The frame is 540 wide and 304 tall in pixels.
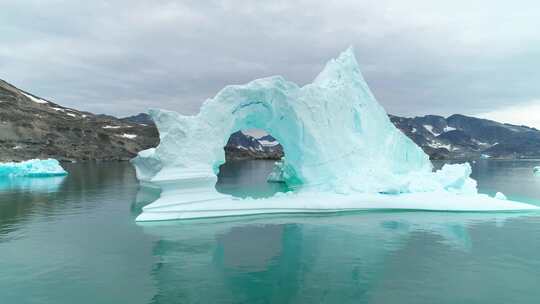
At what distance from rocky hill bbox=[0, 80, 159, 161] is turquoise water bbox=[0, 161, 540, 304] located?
7270cm

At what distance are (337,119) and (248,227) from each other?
41.8 feet

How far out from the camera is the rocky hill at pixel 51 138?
88.3 metres

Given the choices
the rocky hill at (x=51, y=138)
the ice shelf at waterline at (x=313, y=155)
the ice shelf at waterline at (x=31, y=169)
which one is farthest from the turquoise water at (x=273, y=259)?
the rocky hill at (x=51, y=138)

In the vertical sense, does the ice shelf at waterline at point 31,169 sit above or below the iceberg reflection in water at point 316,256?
above

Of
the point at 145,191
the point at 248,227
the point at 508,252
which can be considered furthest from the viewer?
the point at 145,191

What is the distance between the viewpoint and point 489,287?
36.3 ft

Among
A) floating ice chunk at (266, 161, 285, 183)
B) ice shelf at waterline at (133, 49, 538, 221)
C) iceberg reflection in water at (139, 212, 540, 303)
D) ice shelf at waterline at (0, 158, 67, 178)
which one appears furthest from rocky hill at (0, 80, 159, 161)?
iceberg reflection in water at (139, 212, 540, 303)

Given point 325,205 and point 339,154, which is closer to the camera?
point 325,205

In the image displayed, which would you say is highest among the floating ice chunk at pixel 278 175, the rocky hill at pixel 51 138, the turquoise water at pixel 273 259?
the rocky hill at pixel 51 138

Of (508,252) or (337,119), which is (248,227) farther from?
(337,119)

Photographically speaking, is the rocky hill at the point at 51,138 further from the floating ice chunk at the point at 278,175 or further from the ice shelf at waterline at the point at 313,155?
the ice shelf at waterline at the point at 313,155

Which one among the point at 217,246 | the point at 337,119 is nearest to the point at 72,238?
the point at 217,246

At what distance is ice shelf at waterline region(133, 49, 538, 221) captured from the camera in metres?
21.3

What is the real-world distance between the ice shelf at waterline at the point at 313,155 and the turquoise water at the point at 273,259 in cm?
155
